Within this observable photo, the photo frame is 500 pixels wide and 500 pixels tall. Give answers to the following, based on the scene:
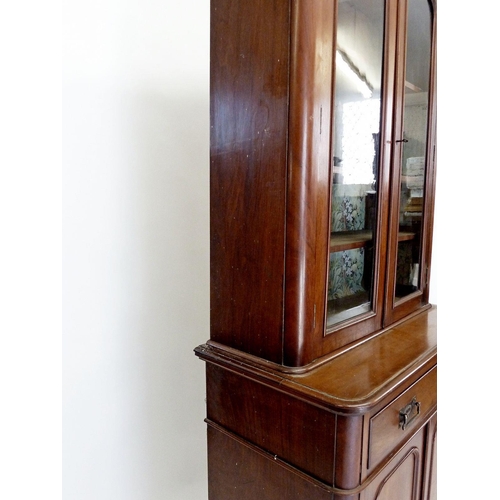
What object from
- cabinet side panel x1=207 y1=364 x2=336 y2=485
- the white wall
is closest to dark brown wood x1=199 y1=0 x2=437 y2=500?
cabinet side panel x1=207 y1=364 x2=336 y2=485

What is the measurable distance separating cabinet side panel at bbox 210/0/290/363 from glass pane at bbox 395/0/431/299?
436mm

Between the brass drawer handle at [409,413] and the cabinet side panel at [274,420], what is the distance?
216 millimetres

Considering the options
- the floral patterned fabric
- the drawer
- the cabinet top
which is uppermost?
the floral patterned fabric

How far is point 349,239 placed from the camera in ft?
3.06

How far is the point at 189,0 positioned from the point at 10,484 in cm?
119

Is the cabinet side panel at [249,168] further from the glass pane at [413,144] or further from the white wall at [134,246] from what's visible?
the glass pane at [413,144]

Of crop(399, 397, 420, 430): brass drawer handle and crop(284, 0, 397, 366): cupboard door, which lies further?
crop(399, 397, 420, 430): brass drawer handle

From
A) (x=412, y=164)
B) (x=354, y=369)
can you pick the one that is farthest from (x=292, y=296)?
(x=412, y=164)

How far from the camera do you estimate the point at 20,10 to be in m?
0.69

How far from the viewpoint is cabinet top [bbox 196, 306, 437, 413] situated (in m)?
0.72

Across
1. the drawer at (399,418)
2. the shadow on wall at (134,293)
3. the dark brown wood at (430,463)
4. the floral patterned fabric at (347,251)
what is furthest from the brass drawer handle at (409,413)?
the shadow on wall at (134,293)

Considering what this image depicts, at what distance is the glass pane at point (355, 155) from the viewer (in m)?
0.85

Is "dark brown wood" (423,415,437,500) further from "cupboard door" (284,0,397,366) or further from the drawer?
"cupboard door" (284,0,397,366)
